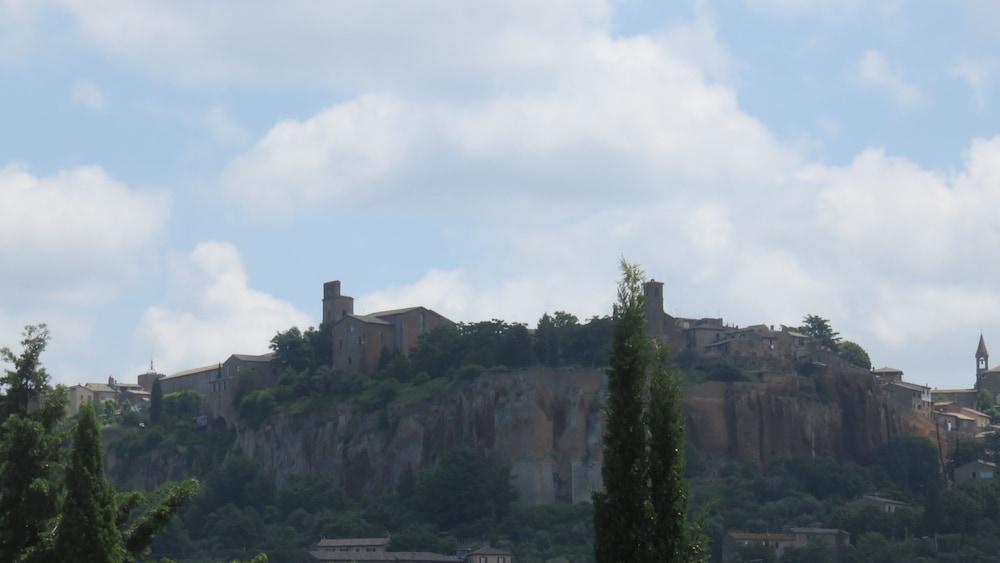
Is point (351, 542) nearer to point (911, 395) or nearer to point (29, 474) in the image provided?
point (911, 395)

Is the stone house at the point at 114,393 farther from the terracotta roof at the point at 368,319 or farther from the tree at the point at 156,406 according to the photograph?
the terracotta roof at the point at 368,319

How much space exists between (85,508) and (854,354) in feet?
370

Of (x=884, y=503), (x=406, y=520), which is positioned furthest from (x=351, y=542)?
(x=884, y=503)

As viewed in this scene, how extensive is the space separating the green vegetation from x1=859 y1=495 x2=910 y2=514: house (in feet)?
281

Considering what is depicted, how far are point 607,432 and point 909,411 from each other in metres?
104

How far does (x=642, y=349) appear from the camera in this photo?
18828mm

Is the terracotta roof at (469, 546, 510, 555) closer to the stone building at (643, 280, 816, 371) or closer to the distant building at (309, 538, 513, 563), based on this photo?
the distant building at (309, 538, 513, 563)

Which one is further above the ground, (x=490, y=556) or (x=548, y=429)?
(x=548, y=429)

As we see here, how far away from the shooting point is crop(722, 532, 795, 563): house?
3792 inches

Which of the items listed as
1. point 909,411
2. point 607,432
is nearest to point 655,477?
point 607,432

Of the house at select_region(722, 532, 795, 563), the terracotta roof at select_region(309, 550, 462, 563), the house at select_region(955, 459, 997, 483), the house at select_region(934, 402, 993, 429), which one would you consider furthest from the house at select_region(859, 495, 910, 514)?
the terracotta roof at select_region(309, 550, 462, 563)

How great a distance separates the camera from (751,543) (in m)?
96.9

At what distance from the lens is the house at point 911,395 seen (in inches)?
4811

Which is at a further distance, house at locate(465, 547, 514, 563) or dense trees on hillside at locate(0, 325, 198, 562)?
house at locate(465, 547, 514, 563)
